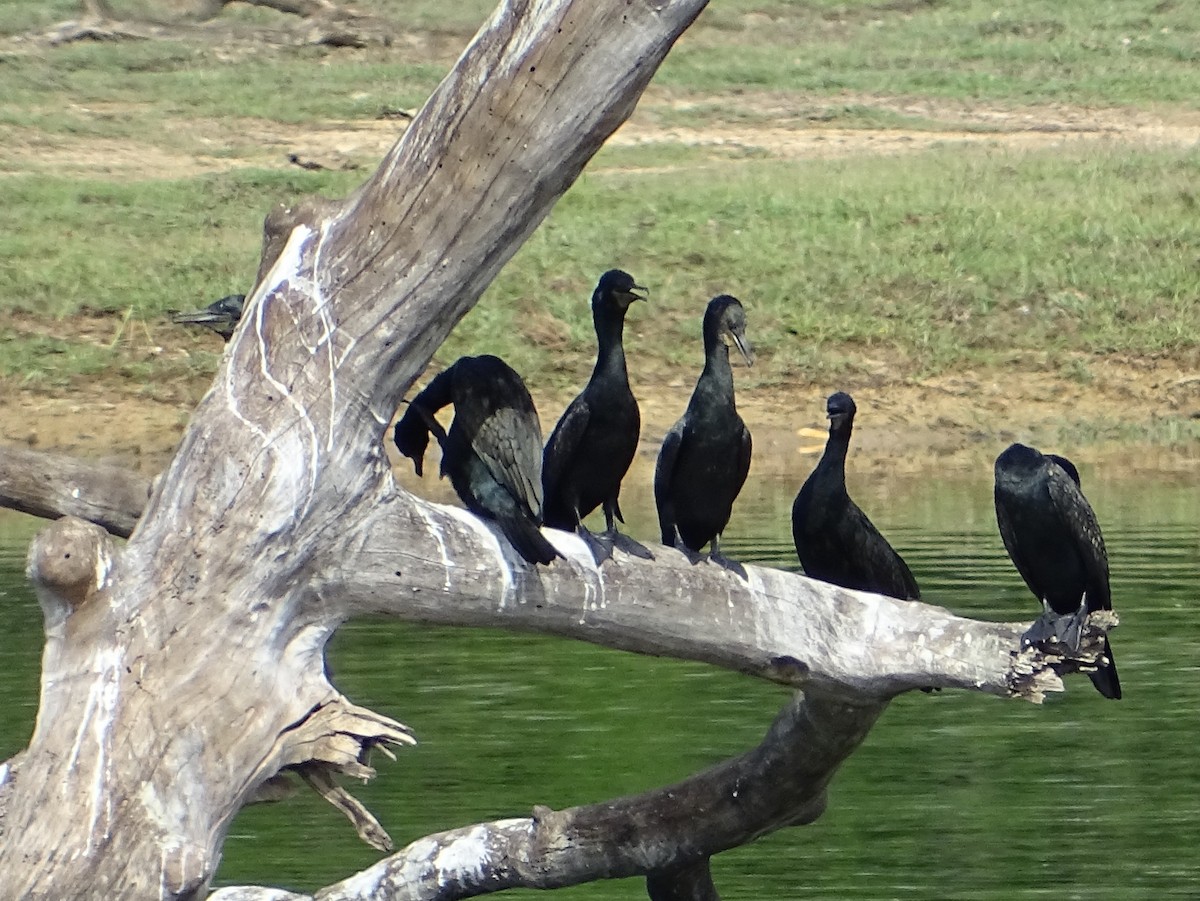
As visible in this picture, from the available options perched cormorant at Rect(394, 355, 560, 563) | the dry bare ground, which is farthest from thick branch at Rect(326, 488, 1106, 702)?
the dry bare ground

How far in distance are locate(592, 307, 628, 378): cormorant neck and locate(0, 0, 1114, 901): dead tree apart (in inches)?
43.9

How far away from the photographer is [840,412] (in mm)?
6559

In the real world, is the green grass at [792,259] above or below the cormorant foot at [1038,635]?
above

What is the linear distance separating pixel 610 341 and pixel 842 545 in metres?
0.76

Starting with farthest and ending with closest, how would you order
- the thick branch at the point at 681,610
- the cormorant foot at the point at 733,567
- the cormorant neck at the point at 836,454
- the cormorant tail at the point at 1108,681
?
the cormorant neck at the point at 836,454
the cormorant tail at the point at 1108,681
the cormorant foot at the point at 733,567
the thick branch at the point at 681,610

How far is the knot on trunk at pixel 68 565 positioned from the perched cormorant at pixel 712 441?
2.01m

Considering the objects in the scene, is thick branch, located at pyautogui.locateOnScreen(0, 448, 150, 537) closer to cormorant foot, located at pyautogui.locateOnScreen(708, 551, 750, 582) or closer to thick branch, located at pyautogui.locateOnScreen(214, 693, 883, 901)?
thick branch, located at pyautogui.locateOnScreen(214, 693, 883, 901)

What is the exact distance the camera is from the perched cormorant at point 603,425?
232 inches

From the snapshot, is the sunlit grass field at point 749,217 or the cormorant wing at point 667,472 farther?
the sunlit grass field at point 749,217

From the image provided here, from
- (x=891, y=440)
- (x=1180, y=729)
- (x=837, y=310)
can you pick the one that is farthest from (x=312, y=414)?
(x=837, y=310)

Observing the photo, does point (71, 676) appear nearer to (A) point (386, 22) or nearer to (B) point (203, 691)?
(B) point (203, 691)

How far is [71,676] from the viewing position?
4379 millimetres

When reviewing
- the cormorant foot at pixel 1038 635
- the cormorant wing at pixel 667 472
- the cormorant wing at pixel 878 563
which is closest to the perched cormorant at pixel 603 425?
the cormorant wing at pixel 667 472

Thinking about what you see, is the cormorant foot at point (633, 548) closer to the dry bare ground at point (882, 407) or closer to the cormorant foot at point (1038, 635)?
the cormorant foot at point (1038, 635)
